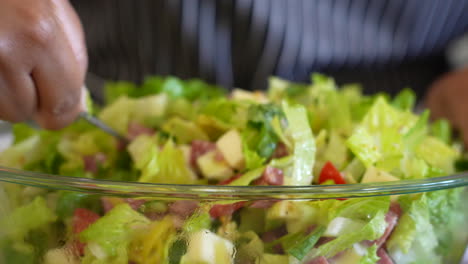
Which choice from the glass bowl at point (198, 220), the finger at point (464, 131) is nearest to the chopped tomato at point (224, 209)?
the glass bowl at point (198, 220)

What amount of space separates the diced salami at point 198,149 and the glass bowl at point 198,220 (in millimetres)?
202

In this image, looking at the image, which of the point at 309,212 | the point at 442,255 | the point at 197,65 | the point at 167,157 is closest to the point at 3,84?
the point at 167,157

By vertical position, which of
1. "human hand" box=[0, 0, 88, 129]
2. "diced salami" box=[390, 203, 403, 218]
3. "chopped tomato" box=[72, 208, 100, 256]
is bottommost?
"chopped tomato" box=[72, 208, 100, 256]

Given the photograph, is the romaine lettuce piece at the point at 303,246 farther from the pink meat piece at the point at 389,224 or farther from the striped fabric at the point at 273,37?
the striped fabric at the point at 273,37

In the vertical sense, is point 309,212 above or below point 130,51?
above

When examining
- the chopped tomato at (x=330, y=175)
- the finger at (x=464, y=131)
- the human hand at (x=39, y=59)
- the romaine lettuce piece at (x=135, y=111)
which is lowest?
the romaine lettuce piece at (x=135, y=111)

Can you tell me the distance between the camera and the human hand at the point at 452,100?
3.30ft

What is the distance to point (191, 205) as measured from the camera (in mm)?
389

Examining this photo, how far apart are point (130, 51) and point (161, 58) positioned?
0.37ft

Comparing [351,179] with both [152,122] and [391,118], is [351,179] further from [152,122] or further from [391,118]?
[152,122]

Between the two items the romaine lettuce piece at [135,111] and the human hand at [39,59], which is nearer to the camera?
the human hand at [39,59]

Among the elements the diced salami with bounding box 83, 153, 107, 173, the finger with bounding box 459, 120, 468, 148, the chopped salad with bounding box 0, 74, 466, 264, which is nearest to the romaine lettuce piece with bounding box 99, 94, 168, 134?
the chopped salad with bounding box 0, 74, 466, 264

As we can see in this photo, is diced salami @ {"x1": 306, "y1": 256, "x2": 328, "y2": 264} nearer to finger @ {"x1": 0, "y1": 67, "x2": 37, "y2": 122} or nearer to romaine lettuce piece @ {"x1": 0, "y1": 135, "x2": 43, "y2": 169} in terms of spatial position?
finger @ {"x1": 0, "y1": 67, "x2": 37, "y2": 122}

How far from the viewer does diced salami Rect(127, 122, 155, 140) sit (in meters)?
0.74
